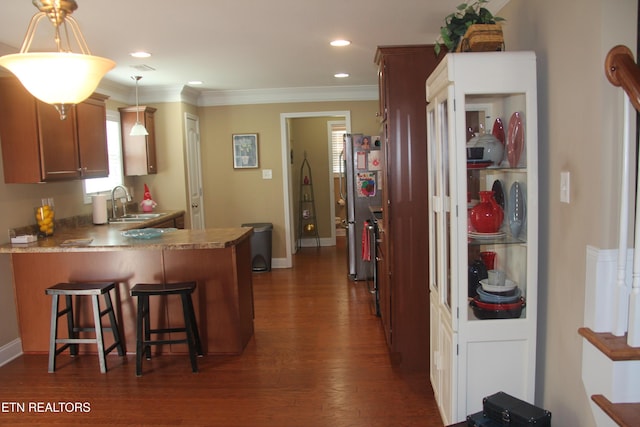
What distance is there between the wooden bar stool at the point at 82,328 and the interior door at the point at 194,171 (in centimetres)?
271

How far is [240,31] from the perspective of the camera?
354cm

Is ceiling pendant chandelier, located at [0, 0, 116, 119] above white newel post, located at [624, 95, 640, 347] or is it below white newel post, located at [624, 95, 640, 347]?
above

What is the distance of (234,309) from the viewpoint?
3.71 m

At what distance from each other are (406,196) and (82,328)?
8.36ft

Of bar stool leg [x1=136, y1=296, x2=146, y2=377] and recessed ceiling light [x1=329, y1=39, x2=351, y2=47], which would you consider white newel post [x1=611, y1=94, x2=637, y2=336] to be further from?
bar stool leg [x1=136, y1=296, x2=146, y2=377]

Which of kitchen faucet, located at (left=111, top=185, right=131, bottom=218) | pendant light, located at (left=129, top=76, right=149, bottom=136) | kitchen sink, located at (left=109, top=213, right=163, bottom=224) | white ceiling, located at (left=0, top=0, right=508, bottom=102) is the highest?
white ceiling, located at (left=0, top=0, right=508, bottom=102)

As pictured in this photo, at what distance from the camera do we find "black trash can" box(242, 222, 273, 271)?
639 centimetres

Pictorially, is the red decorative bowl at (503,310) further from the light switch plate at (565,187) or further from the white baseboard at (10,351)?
the white baseboard at (10,351)

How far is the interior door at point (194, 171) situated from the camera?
626 centimetres

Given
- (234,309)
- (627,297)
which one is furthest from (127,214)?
(627,297)

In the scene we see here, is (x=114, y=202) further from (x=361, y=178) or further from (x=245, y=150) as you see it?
(x=361, y=178)

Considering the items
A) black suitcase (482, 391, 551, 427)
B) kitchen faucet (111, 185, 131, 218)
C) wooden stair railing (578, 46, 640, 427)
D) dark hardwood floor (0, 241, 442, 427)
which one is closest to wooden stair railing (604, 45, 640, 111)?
wooden stair railing (578, 46, 640, 427)

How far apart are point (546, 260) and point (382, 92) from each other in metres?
1.54

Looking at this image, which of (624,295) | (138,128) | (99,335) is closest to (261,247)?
(138,128)
